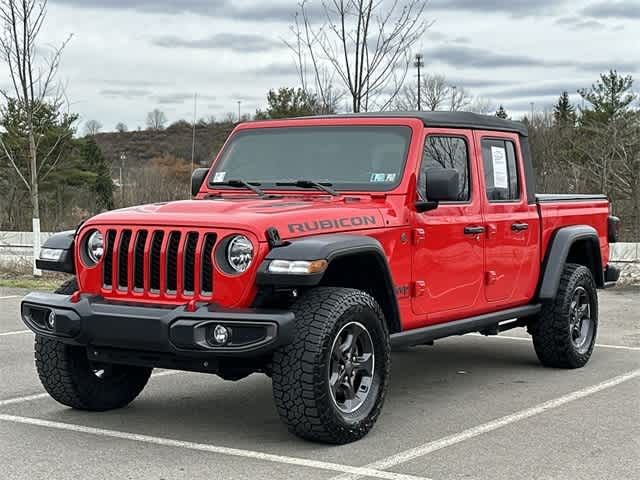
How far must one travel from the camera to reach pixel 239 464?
205 inches

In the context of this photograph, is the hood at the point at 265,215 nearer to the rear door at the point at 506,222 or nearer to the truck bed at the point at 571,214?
the rear door at the point at 506,222

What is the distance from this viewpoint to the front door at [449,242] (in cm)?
654

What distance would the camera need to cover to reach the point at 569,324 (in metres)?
8.14

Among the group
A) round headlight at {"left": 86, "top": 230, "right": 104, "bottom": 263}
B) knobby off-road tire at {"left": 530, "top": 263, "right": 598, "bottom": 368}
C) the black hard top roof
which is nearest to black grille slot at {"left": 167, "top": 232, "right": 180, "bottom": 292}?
round headlight at {"left": 86, "top": 230, "right": 104, "bottom": 263}

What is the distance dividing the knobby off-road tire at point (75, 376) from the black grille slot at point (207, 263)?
1179 mm

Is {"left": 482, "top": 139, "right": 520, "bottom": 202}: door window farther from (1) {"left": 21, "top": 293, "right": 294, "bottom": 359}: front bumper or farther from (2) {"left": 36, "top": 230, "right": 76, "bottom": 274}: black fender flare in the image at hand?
(2) {"left": 36, "top": 230, "right": 76, "bottom": 274}: black fender flare

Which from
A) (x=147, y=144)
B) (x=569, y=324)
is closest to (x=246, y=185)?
(x=569, y=324)

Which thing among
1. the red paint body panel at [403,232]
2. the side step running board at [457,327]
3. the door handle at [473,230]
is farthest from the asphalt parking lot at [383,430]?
the door handle at [473,230]

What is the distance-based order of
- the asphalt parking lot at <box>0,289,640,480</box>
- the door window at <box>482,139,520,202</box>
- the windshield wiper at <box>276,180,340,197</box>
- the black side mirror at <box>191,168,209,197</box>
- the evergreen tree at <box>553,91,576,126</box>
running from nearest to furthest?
the asphalt parking lot at <box>0,289,640,480</box>
the windshield wiper at <box>276,180,340,197</box>
the black side mirror at <box>191,168,209,197</box>
the door window at <box>482,139,520,202</box>
the evergreen tree at <box>553,91,576,126</box>

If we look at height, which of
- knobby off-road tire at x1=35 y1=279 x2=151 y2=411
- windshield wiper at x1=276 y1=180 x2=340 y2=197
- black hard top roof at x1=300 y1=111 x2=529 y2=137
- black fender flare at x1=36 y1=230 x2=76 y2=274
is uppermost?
black hard top roof at x1=300 y1=111 x2=529 y2=137

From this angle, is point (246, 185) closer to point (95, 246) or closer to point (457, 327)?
point (95, 246)

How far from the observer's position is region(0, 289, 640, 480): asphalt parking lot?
16.8 feet

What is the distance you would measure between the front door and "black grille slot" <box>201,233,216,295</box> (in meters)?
1.51

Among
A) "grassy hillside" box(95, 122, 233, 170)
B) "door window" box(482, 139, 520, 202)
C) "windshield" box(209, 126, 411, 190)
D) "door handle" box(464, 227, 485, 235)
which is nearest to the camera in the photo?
"windshield" box(209, 126, 411, 190)
